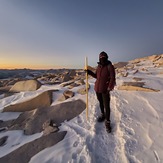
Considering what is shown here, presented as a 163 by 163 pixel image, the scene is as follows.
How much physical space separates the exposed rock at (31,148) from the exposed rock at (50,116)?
3.33ft

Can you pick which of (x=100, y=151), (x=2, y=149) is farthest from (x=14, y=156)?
(x=100, y=151)

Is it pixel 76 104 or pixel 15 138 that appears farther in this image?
pixel 76 104

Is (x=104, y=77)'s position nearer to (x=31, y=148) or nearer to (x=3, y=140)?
(x=31, y=148)

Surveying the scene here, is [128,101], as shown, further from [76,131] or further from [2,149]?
[2,149]

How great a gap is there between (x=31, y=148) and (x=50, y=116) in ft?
8.44

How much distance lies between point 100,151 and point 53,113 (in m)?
3.92

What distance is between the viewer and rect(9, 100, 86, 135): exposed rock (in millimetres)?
6547

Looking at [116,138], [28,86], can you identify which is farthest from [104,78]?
[28,86]

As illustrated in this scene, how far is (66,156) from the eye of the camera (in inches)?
156

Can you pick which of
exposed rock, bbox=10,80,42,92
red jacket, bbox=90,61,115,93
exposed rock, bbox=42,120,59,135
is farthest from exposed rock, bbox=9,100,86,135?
exposed rock, bbox=10,80,42,92

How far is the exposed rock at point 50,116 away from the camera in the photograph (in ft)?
21.5

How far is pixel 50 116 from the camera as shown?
287 inches

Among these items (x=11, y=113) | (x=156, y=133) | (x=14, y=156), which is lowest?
(x=11, y=113)

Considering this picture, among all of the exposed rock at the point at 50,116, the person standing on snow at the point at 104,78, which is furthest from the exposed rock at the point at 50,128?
the person standing on snow at the point at 104,78
